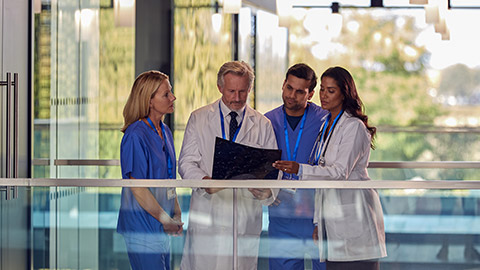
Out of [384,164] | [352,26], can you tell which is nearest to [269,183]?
[384,164]

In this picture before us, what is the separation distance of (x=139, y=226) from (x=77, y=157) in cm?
346

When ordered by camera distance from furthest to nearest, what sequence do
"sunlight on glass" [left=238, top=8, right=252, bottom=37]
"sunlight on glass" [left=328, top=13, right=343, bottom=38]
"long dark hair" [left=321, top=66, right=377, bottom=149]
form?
"sunlight on glass" [left=238, top=8, right=252, bottom=37], "sunlight on glass" [left=328, top=13, right=343, bottom=38], "long dark hair" [left=321, top=66, right=377, bottom=149]

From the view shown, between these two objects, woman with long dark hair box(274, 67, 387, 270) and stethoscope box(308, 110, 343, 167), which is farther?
stethoscope box(308, 110, 343, 167)

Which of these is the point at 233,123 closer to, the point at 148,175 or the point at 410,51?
the point at 148,175

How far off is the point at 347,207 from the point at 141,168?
1125 millimetres

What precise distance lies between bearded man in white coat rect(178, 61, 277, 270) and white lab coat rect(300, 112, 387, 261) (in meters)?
0.29

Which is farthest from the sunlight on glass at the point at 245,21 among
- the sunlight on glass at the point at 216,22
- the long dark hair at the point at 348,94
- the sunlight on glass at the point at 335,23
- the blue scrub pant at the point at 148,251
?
the blue scrub pant at the point at 148,251

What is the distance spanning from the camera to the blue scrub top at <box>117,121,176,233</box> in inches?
156

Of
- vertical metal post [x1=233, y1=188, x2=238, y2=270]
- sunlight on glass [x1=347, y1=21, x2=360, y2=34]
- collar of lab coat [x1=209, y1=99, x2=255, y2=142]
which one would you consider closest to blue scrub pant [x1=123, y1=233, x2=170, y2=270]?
vertical metal post [x1=233, y1=188, x2=238, y2=270]

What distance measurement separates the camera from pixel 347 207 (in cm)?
386

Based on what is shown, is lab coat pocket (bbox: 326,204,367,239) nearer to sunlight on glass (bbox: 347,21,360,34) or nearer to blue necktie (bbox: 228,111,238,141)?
blue necktie (bbox: 228,111,238,141)

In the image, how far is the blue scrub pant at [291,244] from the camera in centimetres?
394

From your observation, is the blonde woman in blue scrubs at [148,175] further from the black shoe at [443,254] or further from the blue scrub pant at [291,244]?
the black shoe at [443,254]

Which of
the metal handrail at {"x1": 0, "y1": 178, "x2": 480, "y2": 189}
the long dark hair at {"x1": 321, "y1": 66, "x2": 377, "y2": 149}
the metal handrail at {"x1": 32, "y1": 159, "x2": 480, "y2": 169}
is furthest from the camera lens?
the metal handrail at {"x1": 32, "y1": 159, "x2": 480, "y2": 169}
